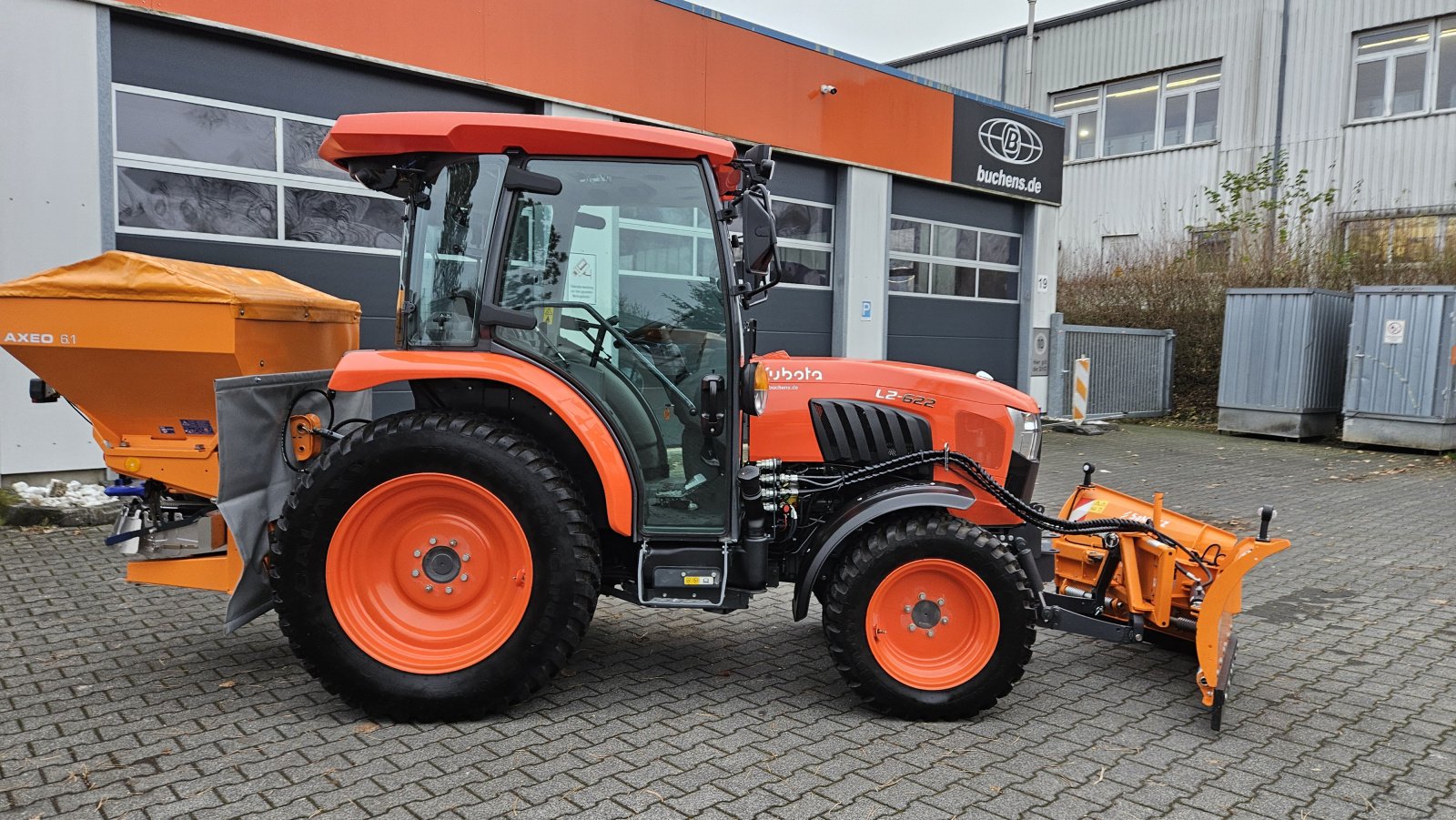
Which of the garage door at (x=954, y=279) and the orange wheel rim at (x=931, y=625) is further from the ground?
the garage door at (x=954, y=279)

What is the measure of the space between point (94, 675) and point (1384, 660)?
5858 millimetres

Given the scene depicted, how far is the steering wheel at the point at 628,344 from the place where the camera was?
3.77 m

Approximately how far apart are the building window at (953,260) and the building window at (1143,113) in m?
6.72

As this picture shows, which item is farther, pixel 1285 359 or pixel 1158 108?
pixel 1158 108

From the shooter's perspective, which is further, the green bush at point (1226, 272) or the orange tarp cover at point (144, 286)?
the green bush at point (1226, 272)

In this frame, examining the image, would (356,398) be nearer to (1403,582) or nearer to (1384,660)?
(1384,660)

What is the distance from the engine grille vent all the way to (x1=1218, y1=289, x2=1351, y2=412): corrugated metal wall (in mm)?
12280

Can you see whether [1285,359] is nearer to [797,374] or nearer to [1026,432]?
[1026,432]

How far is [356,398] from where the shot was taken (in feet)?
15.1

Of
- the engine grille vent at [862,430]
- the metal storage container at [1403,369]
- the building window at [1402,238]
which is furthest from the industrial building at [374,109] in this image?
the building window at [1402,238]

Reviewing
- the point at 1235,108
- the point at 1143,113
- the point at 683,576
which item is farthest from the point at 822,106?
the point at 1143,113

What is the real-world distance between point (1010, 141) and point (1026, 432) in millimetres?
12124

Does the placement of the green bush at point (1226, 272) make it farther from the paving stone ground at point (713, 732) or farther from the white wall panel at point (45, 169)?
the white wall panel at point (45, 169)

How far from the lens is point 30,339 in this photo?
3.77 meters
